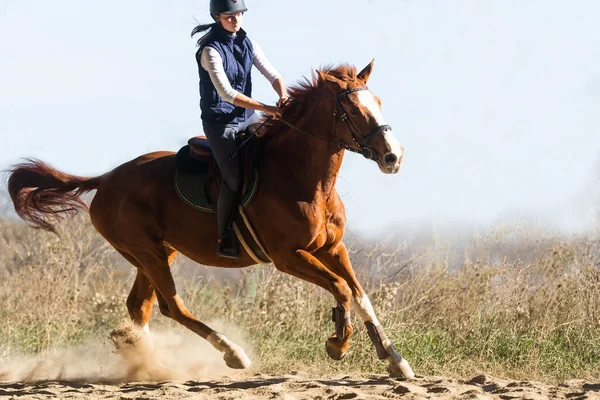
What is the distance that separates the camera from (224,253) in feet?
23.1

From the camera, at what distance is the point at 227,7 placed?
6797mm

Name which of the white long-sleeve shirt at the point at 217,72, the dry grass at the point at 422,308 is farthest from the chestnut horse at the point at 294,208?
the dry grass at the point at 422,308

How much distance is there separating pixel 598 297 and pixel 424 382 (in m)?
2.93

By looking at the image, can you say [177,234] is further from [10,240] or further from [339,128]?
[10,240]

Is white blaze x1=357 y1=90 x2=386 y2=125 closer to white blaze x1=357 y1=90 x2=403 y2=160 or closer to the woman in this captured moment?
white blaze x1=357 y1=90 x2=403 y2=160

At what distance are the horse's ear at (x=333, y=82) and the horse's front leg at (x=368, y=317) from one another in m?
1.26

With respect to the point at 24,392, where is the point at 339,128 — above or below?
above

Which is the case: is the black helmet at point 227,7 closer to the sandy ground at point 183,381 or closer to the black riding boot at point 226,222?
the black riding boot at point 226,222

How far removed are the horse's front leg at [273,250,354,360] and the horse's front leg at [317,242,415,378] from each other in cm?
20

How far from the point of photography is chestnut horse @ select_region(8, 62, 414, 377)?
6.43m

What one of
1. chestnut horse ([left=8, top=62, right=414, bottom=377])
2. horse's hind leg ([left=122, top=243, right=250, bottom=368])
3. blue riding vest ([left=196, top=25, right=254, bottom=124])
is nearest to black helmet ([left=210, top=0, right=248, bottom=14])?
blue riding vest ([left=196, top=25, right=254, bottom=124])

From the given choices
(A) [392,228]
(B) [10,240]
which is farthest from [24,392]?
(B) [10,240]

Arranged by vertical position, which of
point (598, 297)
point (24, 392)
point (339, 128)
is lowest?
point (24, 392)

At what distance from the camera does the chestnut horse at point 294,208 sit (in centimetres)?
643
